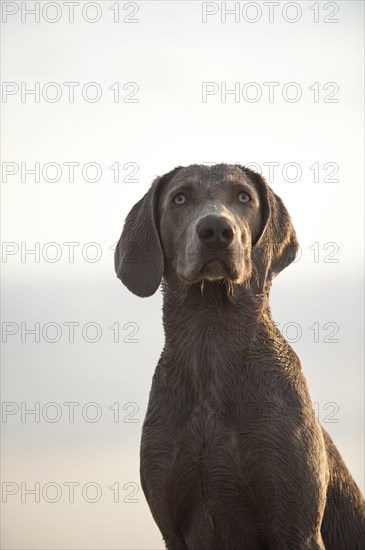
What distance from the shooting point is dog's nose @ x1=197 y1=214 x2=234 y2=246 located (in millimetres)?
5613

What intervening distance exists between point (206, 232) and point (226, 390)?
42.4 inches

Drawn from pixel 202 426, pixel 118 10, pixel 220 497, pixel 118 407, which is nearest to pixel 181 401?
pixel 202 426

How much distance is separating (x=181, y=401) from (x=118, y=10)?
4.64 m

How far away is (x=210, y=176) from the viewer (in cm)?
627

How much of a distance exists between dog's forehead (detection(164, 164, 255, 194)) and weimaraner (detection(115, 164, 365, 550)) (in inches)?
0.4

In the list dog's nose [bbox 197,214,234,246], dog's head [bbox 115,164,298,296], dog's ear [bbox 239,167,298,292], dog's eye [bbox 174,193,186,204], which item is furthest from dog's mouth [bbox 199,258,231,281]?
dog's eye [bbox 174,193,186,204]

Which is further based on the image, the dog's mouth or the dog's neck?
the dog's neck

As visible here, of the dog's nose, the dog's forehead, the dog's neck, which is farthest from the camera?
the dog's forehead

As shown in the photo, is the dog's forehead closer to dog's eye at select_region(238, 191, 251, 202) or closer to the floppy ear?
dog's eye at select_region(238, 191, 251, 202)

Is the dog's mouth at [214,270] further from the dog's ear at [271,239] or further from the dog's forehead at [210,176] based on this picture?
the dog's forehead at [210,176]

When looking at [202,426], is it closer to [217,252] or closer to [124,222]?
[217,252]

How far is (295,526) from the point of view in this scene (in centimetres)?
566

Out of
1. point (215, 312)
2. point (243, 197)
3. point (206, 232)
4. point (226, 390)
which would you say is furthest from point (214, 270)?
point (226, 390)

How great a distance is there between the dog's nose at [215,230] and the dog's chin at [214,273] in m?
0.14
